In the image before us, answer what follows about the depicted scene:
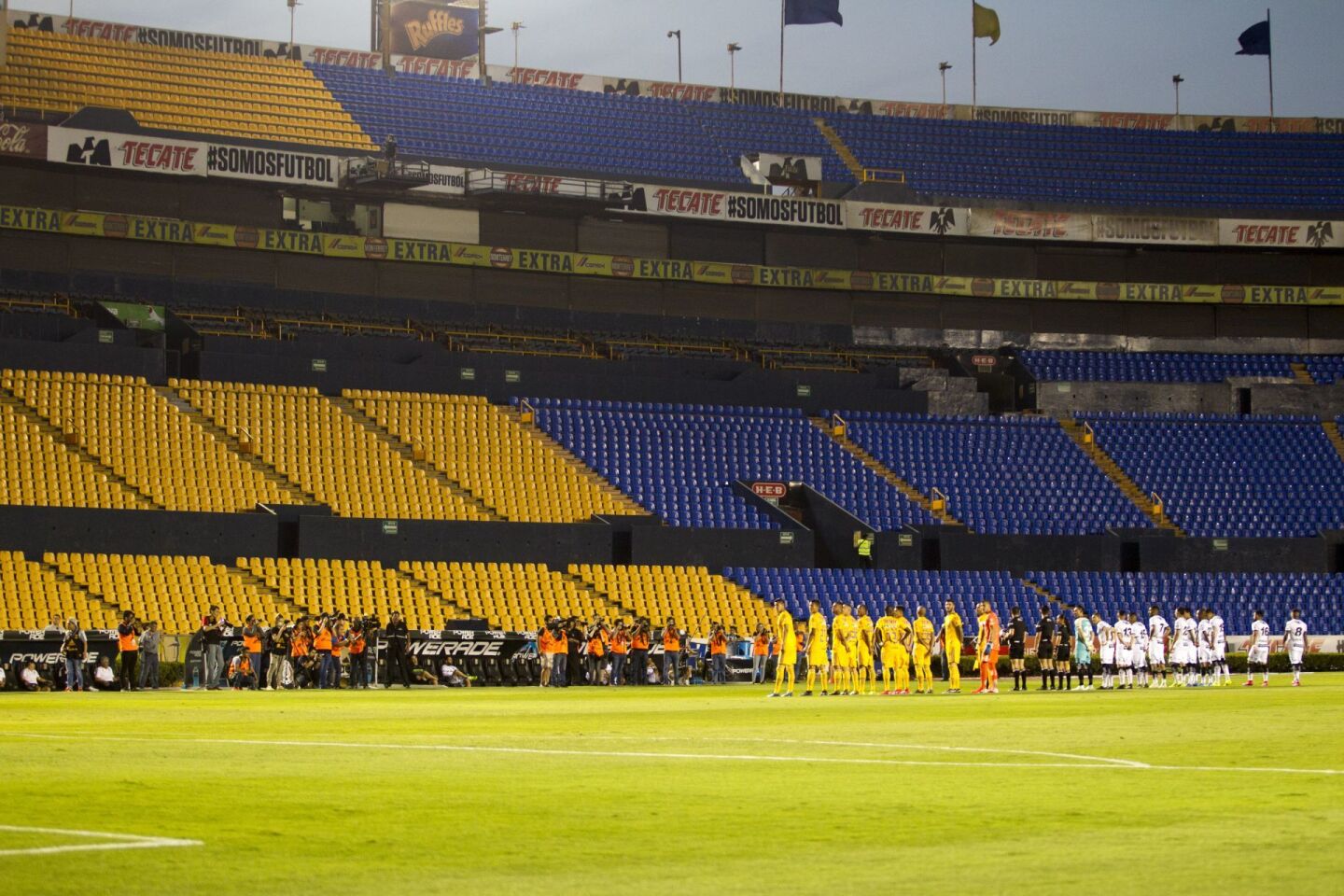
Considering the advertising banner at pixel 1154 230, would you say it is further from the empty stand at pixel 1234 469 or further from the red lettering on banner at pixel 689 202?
the red lettering on banner at pixel 689 202

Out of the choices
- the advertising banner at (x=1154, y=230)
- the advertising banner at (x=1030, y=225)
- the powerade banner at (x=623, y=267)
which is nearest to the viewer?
the powerade banner at (x=623, y=267)

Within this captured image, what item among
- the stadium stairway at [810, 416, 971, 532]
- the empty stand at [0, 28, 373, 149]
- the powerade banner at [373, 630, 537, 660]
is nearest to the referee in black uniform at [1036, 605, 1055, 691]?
the powerade banner at [373, 630, 537, 660]

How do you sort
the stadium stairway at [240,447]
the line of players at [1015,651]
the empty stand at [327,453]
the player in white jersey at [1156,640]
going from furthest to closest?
the empty stand at [327,453], the stadium stairway at [240,447], the player in white jersey at [1156,640], the line of players at [1015,651]

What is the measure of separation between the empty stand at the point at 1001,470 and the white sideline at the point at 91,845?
162 ft

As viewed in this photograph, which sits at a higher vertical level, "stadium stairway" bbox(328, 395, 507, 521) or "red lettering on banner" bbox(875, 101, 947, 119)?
"red lettering on banner" bbox(875, 101, 947, 119)

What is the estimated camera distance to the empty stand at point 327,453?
5038 cm

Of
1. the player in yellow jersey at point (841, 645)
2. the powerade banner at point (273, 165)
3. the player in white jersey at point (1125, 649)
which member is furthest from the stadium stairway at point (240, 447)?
the player in white jersey at point (1125, 649)

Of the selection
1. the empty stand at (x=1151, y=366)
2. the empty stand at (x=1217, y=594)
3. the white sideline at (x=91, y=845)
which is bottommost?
the white sideline at (x=91, y=845)

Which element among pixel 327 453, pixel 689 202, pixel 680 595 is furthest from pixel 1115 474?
pixel 327 453

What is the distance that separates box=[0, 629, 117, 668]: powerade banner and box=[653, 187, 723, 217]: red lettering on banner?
101 ft

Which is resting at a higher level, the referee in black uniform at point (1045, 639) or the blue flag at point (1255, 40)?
the blue flag at point (1255, 40)

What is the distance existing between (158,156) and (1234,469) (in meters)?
36.1

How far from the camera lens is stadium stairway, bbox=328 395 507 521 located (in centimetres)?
5175

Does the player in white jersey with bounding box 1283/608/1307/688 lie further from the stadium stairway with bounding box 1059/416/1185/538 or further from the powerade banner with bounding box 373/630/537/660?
the stadium stairway with bounding box 1059/416/1185/538
